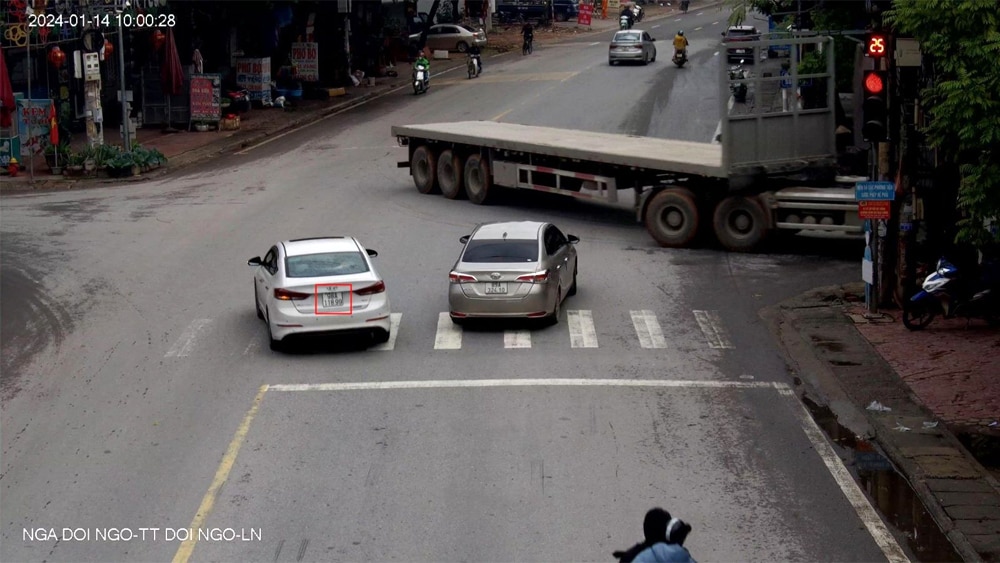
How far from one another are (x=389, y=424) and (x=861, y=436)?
5.56 meters

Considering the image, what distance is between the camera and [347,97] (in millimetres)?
51688

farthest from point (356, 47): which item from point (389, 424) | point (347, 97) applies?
point (389, 424)

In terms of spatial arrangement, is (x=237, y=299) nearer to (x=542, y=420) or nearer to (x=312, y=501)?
(x=542, y=420)

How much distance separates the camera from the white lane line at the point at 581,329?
18.3 meters

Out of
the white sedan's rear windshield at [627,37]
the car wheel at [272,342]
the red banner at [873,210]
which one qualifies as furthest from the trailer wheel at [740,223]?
the white sedan's rear windshield at [627,37]

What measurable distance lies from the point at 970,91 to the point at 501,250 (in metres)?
8.22

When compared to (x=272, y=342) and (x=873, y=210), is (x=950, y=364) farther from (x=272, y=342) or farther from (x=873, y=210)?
(x=272, y=342)

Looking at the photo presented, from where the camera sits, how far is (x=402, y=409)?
15164mm

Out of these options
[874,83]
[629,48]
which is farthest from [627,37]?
[874,83]

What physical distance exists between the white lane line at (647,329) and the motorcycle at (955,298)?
3.85m

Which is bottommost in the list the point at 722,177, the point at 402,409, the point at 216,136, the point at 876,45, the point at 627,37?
the point at 402,409

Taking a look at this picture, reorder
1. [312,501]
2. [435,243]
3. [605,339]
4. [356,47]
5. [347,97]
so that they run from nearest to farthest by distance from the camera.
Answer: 1. [312,501]
2. [605,339]
3. [435,243]
4. [347,97]
5. [356,47]

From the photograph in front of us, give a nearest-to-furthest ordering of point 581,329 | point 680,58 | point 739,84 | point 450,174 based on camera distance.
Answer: point 581,329, point 739,84, point 450,174, point 680,58

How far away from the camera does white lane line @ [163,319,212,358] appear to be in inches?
709
